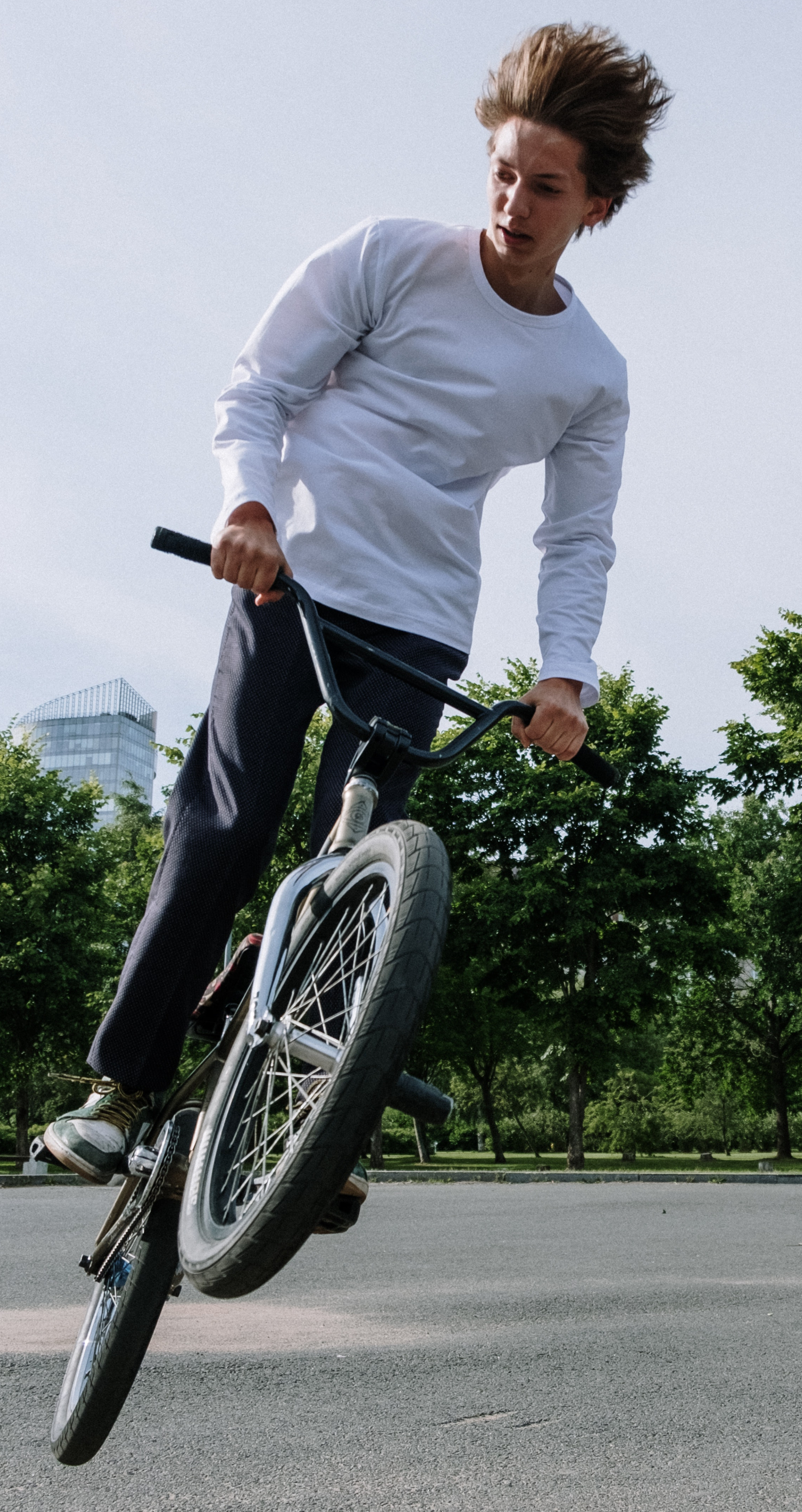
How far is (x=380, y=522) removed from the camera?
2.89m

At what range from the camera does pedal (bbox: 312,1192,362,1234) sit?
93.9 inches

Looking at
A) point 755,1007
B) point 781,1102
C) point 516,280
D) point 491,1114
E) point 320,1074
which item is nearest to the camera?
point 320,1074

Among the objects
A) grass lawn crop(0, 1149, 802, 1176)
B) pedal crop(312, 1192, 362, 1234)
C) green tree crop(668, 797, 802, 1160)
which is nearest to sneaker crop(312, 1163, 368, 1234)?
pedal crop(312, 1192, 362, 1234)

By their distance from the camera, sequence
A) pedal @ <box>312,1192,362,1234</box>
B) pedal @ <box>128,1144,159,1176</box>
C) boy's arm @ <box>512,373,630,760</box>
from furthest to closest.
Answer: boy's arm @ <box>512,373,630,760</box> < pedal @ <box>128,1144,159,1176</box> < pedal @ <box>312,1192,362,1234</box>

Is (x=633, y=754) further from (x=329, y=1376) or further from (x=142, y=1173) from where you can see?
(x=142, y=1173)

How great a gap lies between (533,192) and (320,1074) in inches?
78.3

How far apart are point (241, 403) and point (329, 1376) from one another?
15.9 ft

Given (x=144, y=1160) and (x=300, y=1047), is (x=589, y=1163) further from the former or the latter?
(x=300, y=1047)

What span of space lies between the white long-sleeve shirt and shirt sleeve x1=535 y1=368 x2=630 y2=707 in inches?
3.9

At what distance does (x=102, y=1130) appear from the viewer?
Answer: 2838 millimetres

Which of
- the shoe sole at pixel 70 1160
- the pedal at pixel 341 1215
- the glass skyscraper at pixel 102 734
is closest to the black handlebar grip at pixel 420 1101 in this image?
the pedal at pixel 341 1215

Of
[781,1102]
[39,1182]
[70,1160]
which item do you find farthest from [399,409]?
[781,1102]

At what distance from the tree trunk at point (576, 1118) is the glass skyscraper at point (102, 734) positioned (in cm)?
14540

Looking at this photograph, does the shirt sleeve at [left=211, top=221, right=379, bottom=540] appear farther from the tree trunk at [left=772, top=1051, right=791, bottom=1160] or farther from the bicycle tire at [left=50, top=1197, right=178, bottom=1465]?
the tree trunk at [left=772, top=1051, right=791, bottom=1160]
